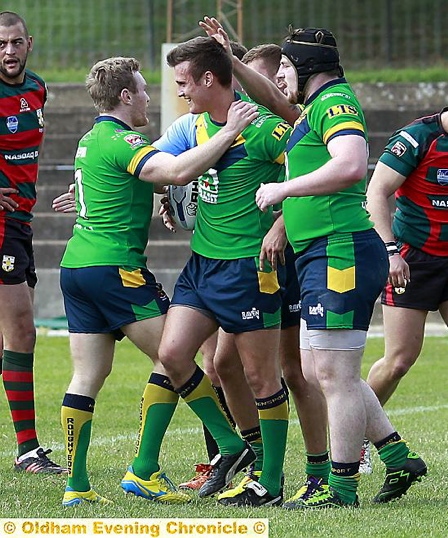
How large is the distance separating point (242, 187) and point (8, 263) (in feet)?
6.59

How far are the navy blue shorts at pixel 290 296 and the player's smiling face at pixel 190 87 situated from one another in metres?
0.91

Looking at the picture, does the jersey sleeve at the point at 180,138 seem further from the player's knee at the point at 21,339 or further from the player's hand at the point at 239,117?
the player's knee at the point at 21,339

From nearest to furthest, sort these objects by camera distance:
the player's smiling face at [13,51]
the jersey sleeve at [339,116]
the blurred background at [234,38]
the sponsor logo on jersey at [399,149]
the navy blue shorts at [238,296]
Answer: the jersey sleeve at [339,116], the navy blue shorts at [238,296], the sponsor logo on jersey at [399,149], the player's smiling face at [13,51], the blurred background at [234,38]

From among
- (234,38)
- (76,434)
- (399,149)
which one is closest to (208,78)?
(399,149)

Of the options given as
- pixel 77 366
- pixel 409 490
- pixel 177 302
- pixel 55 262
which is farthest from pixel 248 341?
pixel 55 262

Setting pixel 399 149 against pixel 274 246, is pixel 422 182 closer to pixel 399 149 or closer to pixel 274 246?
pixel 399 149

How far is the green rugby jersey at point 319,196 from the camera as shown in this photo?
5438 millimetres

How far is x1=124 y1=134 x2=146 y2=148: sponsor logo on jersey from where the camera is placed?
5777 mm

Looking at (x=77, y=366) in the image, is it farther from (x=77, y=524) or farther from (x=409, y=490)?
(x=409, y=490)

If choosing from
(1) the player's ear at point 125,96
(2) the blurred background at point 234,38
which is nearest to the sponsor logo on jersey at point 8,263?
(1) the player's ear at point 125,96

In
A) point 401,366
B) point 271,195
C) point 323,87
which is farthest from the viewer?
point 401,366

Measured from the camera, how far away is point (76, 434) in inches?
234

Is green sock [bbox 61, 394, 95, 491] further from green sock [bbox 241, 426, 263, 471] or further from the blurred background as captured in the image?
the blurred background

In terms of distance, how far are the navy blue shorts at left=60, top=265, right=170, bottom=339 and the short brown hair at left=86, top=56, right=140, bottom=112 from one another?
804mm
